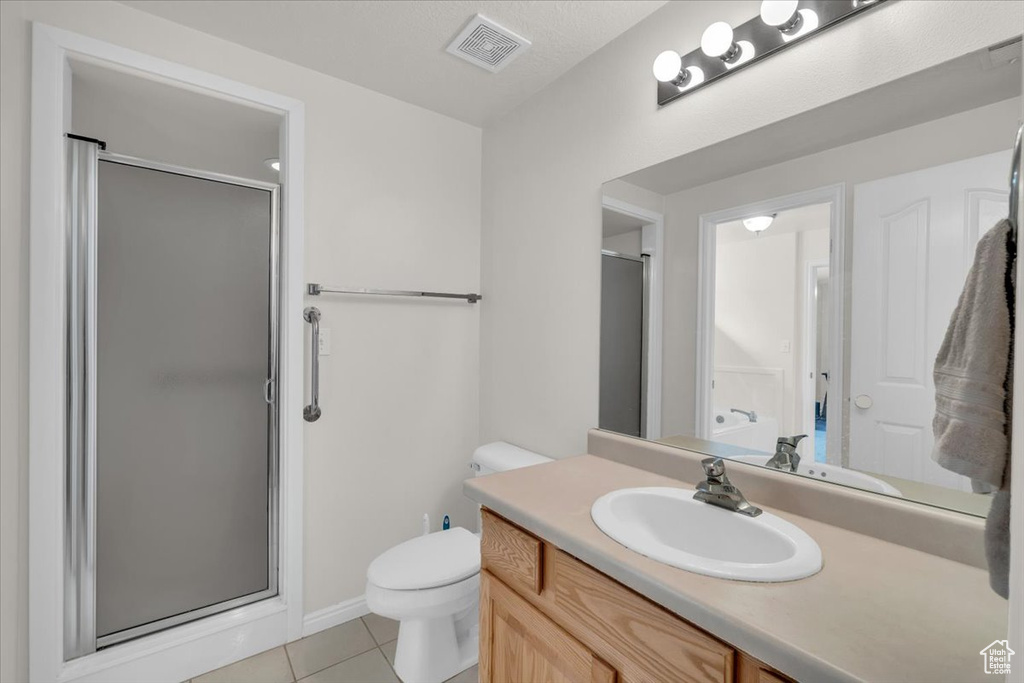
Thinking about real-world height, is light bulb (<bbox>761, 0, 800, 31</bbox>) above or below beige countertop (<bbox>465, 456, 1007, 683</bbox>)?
above

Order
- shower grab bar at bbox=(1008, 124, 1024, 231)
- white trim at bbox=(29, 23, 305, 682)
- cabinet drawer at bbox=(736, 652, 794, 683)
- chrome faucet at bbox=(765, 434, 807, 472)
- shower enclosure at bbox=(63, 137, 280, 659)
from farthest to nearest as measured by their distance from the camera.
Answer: shower enclosure at bbox=(63, 137, 280, 659)
white trim at bbox=(29, 23, 305, 682)
chrome faucet at bbox=(765, 434, 807, 472)
cabinet drawer at bbox=(736, 652, 794, 683)
shower grab bar at bbox=(1008, 124, 1024, 231)

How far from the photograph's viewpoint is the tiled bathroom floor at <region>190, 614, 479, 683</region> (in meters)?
1.62

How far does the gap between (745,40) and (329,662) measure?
8.17 ft

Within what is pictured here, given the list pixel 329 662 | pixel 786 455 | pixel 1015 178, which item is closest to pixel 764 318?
pixel 786 455

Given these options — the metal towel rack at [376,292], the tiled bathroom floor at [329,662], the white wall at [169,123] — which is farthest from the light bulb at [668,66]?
the tiled bathroom floor at [329,662]

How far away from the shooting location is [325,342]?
6.24 feet

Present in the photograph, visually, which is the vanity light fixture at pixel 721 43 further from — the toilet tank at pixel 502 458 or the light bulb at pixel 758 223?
the toilet tank at pixel 502 458

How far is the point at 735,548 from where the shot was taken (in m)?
1.00

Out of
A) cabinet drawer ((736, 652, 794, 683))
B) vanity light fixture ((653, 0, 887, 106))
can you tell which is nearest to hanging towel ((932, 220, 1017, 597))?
cabinet drawer ((736, 652, 794, 683))

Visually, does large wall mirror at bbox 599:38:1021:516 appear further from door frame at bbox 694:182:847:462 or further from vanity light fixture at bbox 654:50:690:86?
vanity light fixture at bbox 654:50:690:86

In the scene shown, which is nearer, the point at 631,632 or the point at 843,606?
the point at 843,606

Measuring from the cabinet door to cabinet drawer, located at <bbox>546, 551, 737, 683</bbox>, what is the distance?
0.04 meters

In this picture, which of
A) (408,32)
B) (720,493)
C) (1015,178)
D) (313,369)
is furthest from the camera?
(313,369)

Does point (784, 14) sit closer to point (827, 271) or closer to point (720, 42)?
point (720, 42)
